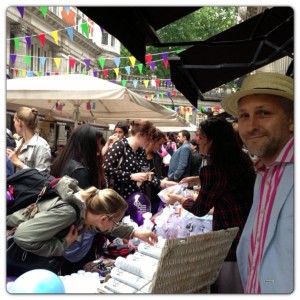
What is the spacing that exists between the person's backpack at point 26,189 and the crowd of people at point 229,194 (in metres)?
0.05

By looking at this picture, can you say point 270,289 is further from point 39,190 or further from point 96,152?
point 96,152

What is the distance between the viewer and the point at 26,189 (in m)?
2.13

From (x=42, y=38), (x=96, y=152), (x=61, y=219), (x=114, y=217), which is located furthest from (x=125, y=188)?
(x=42, y=38)

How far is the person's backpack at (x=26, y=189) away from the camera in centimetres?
207

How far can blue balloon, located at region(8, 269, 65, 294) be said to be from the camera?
51.6 inches

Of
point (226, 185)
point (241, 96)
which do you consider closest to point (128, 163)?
point (226, 185)

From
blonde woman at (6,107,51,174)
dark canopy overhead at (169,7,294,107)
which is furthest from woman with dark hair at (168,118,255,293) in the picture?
blonde woman at (6,107,51,174)

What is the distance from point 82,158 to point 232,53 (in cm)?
165

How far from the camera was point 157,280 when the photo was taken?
48.9 inches

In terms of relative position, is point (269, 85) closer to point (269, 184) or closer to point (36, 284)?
point (269, 184)

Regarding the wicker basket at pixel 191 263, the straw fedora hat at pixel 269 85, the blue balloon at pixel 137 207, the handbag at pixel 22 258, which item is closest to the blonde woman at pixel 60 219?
the handbag at pixel 22 258

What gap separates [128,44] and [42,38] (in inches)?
386

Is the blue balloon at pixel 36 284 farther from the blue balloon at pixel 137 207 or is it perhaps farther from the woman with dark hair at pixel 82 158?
the blue balloon at pixel 137 207

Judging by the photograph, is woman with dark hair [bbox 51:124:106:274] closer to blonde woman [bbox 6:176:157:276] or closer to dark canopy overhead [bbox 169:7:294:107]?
blonde woman [bbox 6:176:157:276]
